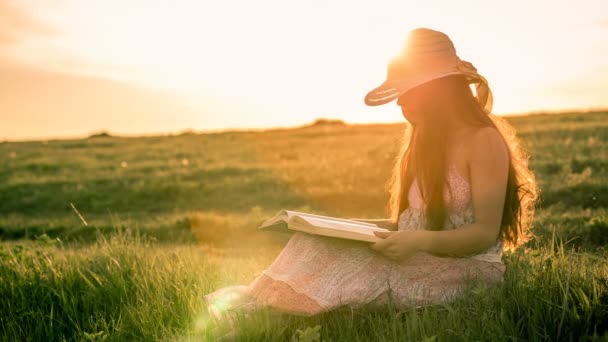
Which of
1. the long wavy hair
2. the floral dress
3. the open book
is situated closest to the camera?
the open book

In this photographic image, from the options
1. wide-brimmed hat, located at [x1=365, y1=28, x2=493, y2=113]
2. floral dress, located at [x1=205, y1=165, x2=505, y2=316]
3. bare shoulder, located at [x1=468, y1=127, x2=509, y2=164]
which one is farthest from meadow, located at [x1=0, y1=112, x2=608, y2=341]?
wide-brimmed hat, located at [x1=365, y1=28, x2=493, y2=113]

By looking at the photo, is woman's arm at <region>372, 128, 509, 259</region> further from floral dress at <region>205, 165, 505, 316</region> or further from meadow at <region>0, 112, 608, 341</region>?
meadow at <region>0, 112, 608, 341</region>

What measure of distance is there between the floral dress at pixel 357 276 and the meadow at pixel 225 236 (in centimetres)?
11

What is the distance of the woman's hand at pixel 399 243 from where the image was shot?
378 cm

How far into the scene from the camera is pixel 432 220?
4.16 meters

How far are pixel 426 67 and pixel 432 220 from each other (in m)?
0.90

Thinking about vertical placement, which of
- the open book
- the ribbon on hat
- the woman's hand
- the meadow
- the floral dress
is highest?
the ribbon on hat

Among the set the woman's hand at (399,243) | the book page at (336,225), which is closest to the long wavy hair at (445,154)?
the woman's hand at (399,243)

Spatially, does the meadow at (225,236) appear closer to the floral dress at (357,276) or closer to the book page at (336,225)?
the floral dress at (357,276)

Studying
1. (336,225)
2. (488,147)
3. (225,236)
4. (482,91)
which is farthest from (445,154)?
(225,236)

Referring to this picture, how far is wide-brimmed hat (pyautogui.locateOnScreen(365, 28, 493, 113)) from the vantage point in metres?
4.01

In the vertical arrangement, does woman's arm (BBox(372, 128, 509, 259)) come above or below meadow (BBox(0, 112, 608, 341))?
above

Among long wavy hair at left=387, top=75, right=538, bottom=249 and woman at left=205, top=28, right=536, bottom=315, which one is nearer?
woman at left=205, top=28, right=536, bottom=315

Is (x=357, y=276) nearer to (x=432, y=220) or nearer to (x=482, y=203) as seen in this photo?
(x=432, y=220)
